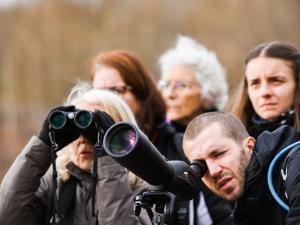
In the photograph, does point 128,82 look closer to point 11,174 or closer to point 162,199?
point 11,174

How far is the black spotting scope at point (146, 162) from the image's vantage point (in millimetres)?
2180

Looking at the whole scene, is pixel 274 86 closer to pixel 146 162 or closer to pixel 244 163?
pixel 244 163

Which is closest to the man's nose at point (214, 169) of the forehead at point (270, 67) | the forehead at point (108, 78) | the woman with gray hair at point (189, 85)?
the forehead at point (270, 67)

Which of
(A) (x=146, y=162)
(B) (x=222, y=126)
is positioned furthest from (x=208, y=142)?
(A) (x=146, y=162)

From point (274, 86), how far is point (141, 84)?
87 centimetres

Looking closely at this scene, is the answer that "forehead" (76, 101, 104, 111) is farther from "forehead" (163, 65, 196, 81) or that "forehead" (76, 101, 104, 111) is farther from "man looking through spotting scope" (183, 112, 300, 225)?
"forehead" (163, 65, 196, 81)

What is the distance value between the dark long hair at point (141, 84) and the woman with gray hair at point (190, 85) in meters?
0.29

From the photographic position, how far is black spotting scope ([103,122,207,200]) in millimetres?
2180

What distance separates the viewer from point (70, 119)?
270 centimetres

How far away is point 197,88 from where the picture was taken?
14.5 feet

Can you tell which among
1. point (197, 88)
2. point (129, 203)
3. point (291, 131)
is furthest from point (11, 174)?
point (197, 88)

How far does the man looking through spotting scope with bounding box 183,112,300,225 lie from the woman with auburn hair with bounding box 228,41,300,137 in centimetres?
60

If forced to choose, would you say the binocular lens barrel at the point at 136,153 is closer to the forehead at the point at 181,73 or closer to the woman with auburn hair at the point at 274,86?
the woman with auburn hair at the point at 274,86

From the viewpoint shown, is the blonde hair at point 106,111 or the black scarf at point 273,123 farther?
the black scarf at point 273,123
